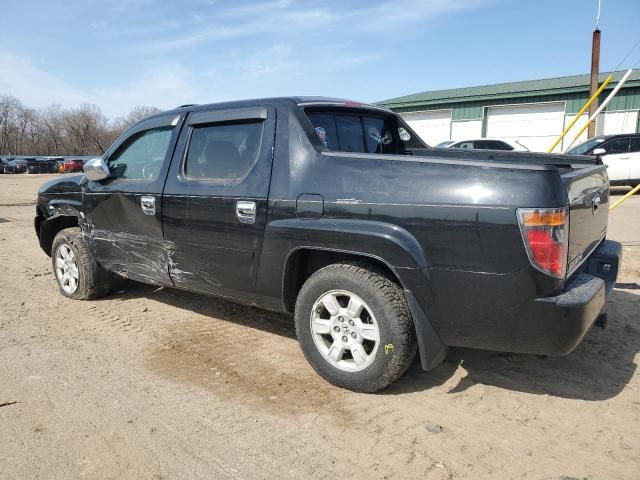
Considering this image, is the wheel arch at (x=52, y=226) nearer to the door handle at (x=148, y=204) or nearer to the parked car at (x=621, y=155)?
the door handle at (x=148, y=204)

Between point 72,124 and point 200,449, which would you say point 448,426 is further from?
point 72,124

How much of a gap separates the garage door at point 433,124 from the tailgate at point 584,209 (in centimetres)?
2532

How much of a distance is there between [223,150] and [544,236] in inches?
92.1

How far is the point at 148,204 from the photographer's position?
409cm

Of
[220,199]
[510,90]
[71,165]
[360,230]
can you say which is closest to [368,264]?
[360,230]

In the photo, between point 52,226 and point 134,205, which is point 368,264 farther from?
point 52,226

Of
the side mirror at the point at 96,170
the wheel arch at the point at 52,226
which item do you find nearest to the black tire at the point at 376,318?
the side mirror at the point at 96,170

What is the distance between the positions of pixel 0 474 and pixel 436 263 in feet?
7.88

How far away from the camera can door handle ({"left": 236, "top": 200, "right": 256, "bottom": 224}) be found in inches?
133

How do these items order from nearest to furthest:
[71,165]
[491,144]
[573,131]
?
[491,144] → [573,131] → [71,165]

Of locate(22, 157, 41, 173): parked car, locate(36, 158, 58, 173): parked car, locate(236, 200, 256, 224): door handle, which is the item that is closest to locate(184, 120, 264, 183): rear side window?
locate(236, 200, 256, 224): door handle

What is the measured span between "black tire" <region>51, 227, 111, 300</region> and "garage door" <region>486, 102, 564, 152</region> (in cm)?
2312

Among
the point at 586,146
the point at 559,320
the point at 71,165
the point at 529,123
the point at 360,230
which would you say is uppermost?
the point at 529,123

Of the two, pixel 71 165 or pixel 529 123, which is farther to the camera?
pixel 71 165
